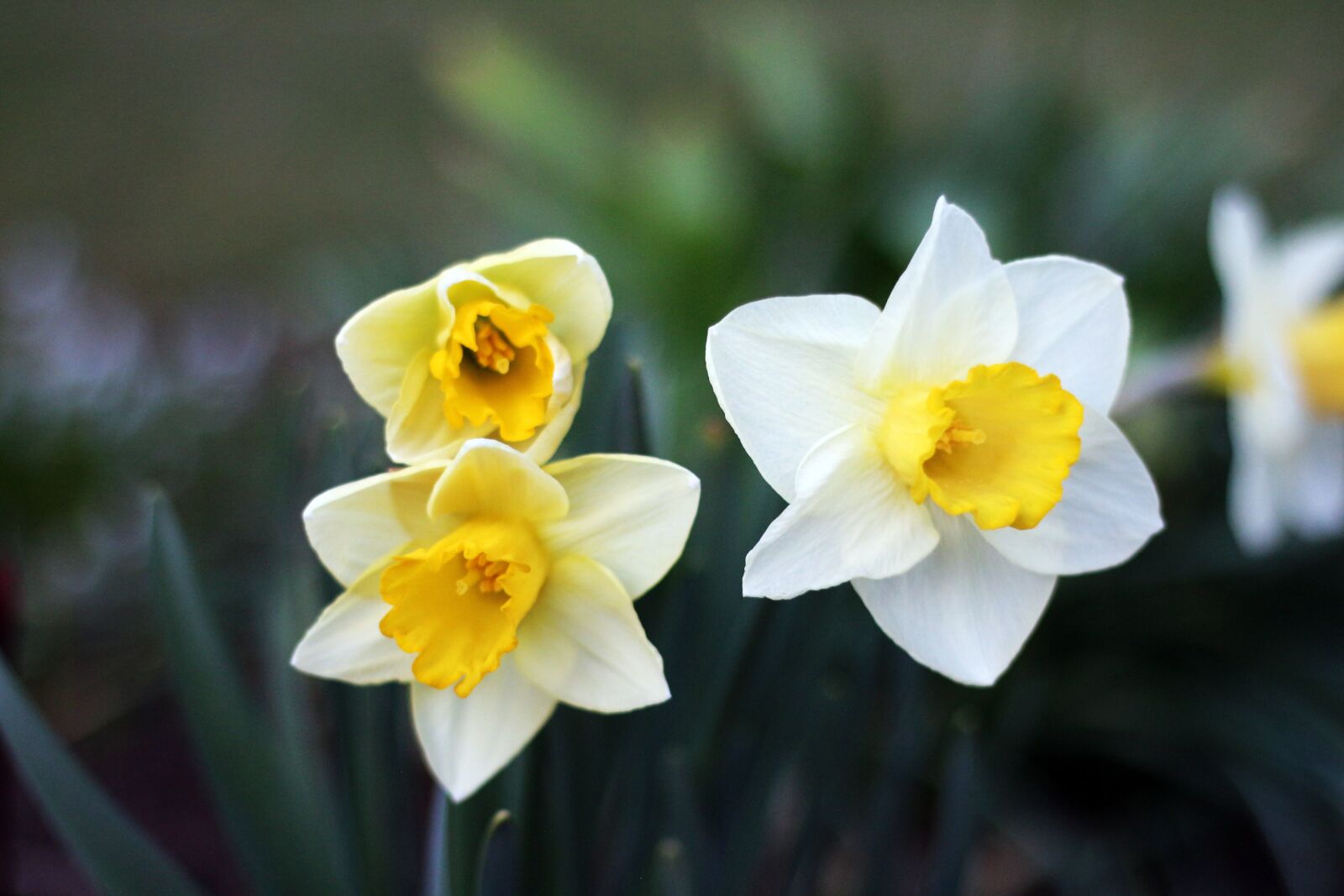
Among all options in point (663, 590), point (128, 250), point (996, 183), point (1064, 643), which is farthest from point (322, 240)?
point (663, 590)

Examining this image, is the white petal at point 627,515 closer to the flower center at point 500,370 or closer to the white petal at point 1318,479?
the flower center at point 500,370

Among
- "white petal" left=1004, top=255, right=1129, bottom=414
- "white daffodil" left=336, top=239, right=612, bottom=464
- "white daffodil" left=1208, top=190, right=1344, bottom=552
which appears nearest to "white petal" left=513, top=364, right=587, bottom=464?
"white daffodil" left=336, top=239, right=612, bottom=464

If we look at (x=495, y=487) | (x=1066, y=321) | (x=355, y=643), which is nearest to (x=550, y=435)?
(x=495, y=487)

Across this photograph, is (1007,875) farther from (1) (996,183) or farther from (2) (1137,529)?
(1) (996,183)

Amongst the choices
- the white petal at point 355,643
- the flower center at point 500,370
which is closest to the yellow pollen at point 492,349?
the flower center at point 500,370

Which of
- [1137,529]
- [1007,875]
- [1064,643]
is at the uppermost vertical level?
[1137,529]

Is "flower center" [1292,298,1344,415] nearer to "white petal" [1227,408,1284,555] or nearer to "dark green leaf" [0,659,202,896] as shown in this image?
"white petal" [1227,408,1284,555]

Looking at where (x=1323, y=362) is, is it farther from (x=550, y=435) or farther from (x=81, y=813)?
(x=81, y=813)
